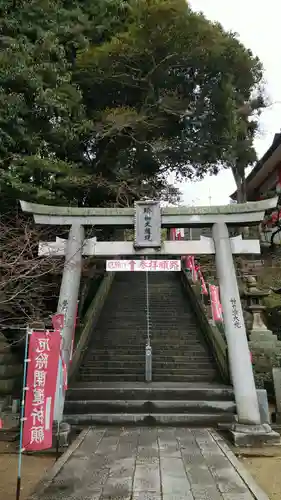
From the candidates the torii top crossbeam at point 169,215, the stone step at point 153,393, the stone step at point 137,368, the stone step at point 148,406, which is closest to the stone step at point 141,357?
the stone step at point 137,368

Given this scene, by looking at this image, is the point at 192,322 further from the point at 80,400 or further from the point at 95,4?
the point at 95,4

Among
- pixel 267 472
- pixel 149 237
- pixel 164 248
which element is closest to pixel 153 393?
pixel 164 248

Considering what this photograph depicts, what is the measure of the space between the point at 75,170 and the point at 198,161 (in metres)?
8.08

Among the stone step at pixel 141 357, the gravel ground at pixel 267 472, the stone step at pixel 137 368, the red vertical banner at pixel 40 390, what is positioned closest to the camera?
the gravel ground at pixel 267 472

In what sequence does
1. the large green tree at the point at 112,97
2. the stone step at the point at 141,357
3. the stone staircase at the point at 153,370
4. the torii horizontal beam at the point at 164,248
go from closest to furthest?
the stone staircase at the point at 153,370
the torii horizontal beam at the point at 164,248
the large green tree at the point at 112,97
the stone step at the point at 141,357

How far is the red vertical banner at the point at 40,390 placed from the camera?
19.7ft

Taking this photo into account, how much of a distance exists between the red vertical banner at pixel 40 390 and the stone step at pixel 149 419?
247 cm

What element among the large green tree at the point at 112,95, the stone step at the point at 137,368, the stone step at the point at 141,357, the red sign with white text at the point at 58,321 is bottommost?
the stone step at the point at 137,368

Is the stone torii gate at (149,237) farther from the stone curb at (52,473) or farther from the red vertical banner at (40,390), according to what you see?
the stone curb at (52,473)

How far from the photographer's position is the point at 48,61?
1252 centimetres

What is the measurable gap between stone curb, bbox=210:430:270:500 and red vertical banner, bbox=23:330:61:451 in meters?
2.87

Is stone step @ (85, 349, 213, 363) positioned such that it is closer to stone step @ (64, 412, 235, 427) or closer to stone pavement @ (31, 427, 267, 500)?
stone step @ (64, 412, 235, 427)

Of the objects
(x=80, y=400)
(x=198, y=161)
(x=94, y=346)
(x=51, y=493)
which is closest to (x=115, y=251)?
(x=80, y=400)

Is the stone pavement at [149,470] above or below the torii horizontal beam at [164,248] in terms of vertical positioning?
below
